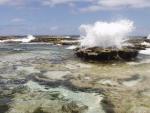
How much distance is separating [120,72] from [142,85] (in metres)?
5.93

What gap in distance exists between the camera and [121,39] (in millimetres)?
39562

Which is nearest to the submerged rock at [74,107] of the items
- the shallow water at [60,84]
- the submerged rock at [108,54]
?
the shallow water at [60,84]

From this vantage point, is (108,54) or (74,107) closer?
(74,107)

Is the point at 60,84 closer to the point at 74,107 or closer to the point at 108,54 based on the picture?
the point at 74,107

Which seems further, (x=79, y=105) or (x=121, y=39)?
(x=121, y=39)

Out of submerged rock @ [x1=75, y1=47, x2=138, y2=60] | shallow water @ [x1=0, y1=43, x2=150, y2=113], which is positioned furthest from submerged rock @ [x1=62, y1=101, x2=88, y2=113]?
submerged rock @ [x1=75, y1=47, x2=138, y2=60]

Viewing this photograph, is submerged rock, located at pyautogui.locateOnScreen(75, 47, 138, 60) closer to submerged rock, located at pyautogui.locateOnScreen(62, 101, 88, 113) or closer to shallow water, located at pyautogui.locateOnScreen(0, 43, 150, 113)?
shallow water, located at pyautogui.locateOnScreen(0, 43, 150, 113)

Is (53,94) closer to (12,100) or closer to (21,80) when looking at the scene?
(12,100)

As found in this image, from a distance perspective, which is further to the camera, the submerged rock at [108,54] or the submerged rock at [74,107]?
the submerged rock at [108,54]

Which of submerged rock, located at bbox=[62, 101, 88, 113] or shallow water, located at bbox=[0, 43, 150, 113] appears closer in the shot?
submerged rock, located at bbox=[62, 101, 88, 113]

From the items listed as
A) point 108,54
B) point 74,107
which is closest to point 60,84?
point 74,107

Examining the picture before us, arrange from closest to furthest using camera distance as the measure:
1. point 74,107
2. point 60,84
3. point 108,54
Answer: point 74,107 → point 60,84 → point 108,54

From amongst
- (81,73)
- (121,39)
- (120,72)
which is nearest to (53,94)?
(81,73)

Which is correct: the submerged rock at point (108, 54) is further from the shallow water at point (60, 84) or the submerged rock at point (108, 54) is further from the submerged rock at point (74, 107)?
the submerged rock at point (74, 107)
